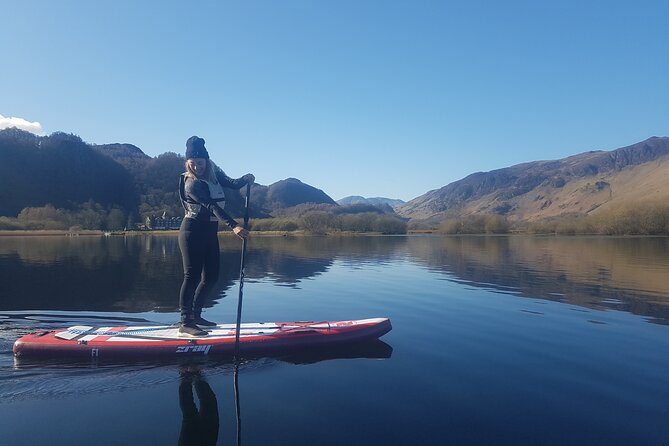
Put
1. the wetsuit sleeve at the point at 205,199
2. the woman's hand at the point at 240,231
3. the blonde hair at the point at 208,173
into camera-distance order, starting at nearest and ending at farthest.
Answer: the woman's hand at the point at 240,231 < the wetsuit sleeve at the point at 205,199 < the blonde hair at the point at 208,173

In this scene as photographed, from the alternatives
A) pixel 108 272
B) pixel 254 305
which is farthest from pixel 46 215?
pixel 254 305

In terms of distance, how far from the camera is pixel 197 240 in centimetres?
889

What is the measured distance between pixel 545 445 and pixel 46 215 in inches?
6033

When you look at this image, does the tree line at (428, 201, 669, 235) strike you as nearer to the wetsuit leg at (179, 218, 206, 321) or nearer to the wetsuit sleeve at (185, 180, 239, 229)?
the wetsuit sleeve at (185, 180, 239, 229)

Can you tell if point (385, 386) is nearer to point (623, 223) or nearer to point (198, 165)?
point (198, 165)

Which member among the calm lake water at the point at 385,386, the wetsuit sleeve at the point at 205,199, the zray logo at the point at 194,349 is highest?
the wetsuit sleeve at the point at 205,199

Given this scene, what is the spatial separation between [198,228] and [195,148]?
5.57 ft

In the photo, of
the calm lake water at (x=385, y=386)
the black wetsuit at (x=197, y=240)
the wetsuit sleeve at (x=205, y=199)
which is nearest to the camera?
the calm lake water at (x=385, y=386)

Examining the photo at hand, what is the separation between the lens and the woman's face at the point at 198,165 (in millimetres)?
8797

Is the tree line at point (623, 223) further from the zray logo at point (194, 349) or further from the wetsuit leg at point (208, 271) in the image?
the zray logo at point (194, 349)

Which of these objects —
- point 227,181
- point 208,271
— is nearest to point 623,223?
point 227,181

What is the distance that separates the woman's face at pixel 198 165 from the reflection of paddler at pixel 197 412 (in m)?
4.03

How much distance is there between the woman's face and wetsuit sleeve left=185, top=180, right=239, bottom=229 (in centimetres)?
30

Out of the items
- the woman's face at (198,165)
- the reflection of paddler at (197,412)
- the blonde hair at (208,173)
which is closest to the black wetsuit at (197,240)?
the blonde hair at (208,173)
